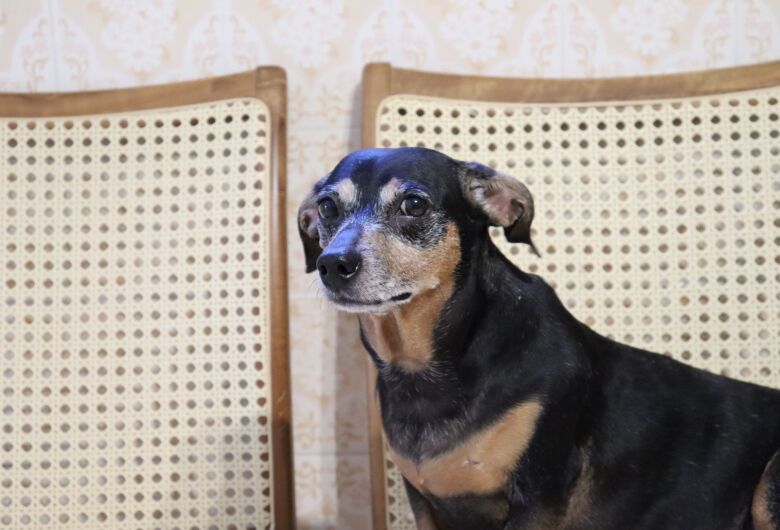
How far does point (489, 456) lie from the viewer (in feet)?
3.20

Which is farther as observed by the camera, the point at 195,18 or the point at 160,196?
the point at 195,18

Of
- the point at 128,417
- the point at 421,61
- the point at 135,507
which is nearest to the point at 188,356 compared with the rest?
the point at 128,417

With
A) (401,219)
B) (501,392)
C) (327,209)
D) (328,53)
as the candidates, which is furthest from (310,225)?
(328,53)

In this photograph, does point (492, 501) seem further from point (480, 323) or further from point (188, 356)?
point (188, 356)

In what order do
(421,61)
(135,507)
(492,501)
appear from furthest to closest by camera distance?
(421,61) < (135,507) < (492,501)

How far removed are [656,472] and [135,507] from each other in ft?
2.91

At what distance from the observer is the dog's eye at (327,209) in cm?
109

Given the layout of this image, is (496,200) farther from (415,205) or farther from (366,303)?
(366,303)

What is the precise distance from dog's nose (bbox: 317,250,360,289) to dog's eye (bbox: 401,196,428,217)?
104 millimetres

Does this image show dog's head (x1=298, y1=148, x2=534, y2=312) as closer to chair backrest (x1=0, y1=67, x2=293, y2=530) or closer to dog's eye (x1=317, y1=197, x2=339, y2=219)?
dog's eye (x1=317, y1=197, x2=339, y2=219)

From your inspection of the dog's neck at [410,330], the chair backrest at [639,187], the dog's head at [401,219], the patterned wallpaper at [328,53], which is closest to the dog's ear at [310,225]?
the dog's head at [401,219]

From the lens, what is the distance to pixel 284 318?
145 centimetres

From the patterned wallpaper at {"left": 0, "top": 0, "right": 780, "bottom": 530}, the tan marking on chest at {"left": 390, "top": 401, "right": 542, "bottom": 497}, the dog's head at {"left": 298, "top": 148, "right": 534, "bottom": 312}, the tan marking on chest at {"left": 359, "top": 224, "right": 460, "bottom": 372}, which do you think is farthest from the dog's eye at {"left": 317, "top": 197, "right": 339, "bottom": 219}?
the patterned wallpaper at {"left": 0, "top": 0, "right": 780, "bottom": 530}

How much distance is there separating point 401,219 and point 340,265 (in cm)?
11
